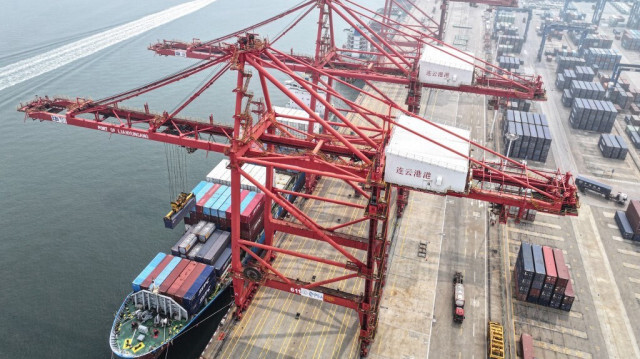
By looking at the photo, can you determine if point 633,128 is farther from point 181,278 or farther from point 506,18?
point 181,278

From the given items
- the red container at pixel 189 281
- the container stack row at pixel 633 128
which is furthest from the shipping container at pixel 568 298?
the container stack row at pixel 633 128

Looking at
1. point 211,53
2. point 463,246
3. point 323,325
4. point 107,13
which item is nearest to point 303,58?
point 211,53

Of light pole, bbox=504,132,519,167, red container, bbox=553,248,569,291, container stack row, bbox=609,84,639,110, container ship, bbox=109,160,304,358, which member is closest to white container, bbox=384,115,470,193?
red container, bbox=553,248,569,291

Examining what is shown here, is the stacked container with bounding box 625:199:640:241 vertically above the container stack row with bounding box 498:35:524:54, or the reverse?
the container stack row with bounding box 498:35:524:54

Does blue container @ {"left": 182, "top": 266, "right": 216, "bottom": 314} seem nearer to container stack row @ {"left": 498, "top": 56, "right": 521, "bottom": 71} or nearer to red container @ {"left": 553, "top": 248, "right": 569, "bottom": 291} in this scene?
red container @ {"left": 553, "top": 248, "right": 569, "bottom": 291}

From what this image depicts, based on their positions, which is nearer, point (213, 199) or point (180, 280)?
point (180, 280)

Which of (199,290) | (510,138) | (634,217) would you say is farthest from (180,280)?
(634,217)
